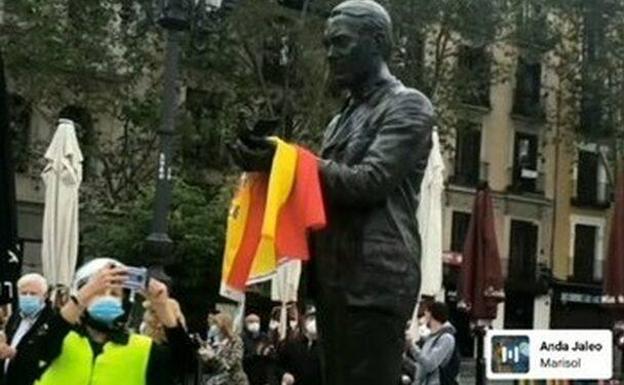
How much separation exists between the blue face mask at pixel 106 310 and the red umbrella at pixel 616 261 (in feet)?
34.7

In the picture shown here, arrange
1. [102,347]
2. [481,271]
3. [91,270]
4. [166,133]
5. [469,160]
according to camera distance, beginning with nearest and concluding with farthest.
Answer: [91,270], [102,347], [166,133], [481,271], [469,160]

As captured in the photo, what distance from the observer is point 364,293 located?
4.38 meters

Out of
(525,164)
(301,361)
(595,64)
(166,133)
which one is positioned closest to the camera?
(301,361)

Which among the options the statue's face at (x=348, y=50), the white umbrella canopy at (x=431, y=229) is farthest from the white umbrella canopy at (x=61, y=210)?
the statue's face at (x=348, y=50)

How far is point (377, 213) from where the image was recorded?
14.4 feet

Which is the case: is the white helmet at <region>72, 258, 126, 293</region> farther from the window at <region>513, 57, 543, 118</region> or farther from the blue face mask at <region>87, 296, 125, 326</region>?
the window at <region>513, 57, 543, 118</region>

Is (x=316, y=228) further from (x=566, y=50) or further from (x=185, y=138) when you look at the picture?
(x=566, y=50)

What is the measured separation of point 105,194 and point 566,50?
638 inches

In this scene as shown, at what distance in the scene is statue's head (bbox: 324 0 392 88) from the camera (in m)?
4.51

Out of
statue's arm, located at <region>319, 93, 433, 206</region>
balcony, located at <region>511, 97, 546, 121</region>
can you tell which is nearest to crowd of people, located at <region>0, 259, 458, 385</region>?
statue's arm, located at <region>319, 93, 433, 206</region>

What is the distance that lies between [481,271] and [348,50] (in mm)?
13223

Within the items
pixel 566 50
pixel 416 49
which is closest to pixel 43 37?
pixel 416 49

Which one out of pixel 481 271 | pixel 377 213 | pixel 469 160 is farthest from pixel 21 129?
pixel 377 213

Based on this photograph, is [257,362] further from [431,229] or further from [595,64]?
[595,64]
